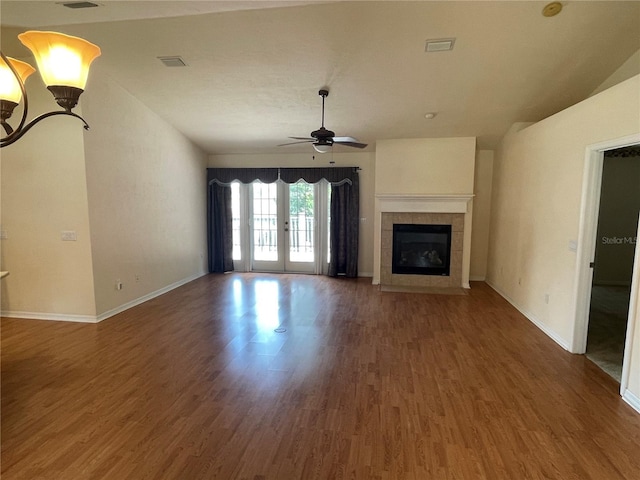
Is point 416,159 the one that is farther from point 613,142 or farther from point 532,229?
point 613,142

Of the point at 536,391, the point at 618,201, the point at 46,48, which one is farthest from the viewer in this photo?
the point at 618,201

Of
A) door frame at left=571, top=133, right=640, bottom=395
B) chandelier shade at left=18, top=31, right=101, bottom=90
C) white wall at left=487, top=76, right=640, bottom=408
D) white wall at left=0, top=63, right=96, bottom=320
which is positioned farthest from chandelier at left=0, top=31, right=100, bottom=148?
door frame at left=571, top=133, right=640, bottom=395

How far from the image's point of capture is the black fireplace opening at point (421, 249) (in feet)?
20.3

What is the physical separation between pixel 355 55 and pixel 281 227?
4.26 metres

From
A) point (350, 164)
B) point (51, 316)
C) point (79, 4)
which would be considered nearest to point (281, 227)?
point (350, 164)

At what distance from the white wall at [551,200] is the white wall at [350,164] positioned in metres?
2.43

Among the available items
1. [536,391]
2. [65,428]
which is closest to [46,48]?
[65,428]

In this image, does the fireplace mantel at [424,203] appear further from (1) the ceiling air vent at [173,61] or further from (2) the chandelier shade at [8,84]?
(2) the chandelier shade at [8,84]

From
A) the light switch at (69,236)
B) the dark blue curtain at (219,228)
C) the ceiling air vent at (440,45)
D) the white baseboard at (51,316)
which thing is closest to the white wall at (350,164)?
the dark blue curtain at (219,228)

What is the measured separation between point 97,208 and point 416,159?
5.03m

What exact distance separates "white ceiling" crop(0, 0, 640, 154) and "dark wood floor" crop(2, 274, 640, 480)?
2965 millimetres

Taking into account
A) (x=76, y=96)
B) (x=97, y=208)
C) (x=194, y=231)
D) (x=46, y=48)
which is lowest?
(x=194, y=231)

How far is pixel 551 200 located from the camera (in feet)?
13.0

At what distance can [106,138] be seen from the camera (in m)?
4.30
